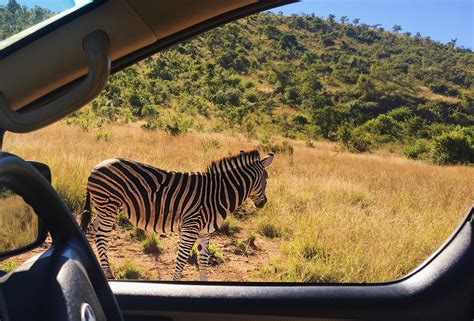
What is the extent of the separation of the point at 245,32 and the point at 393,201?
234cm

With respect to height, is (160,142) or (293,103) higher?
(293,103)

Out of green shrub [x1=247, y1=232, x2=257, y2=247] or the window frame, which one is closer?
the window frame

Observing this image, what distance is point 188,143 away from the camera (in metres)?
5.22

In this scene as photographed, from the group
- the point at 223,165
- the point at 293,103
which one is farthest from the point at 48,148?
the point at 293,103

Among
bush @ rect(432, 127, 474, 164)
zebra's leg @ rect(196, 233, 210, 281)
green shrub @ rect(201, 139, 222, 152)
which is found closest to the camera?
zebra's leg @ rect(196, 233, 210, 281)

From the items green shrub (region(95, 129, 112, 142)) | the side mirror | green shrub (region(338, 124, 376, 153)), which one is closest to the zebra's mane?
green shrub (region(95, 129, 112, 142))

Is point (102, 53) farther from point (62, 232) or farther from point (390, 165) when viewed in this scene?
point (390, 165)

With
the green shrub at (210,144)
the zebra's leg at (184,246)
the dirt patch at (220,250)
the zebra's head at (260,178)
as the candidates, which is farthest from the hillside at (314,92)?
the zebra's leg at (184,246)

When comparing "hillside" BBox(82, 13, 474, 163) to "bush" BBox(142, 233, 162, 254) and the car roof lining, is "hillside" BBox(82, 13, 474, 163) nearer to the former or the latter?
"bush" BBox(142, 233, 162, 254)

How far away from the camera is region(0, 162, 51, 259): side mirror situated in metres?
0.91

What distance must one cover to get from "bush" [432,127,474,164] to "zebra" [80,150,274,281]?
3340 millimetres

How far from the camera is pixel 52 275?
759mm

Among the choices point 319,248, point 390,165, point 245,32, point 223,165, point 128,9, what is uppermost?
point 245,32

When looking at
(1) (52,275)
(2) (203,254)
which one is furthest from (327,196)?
(1) (52,275)
